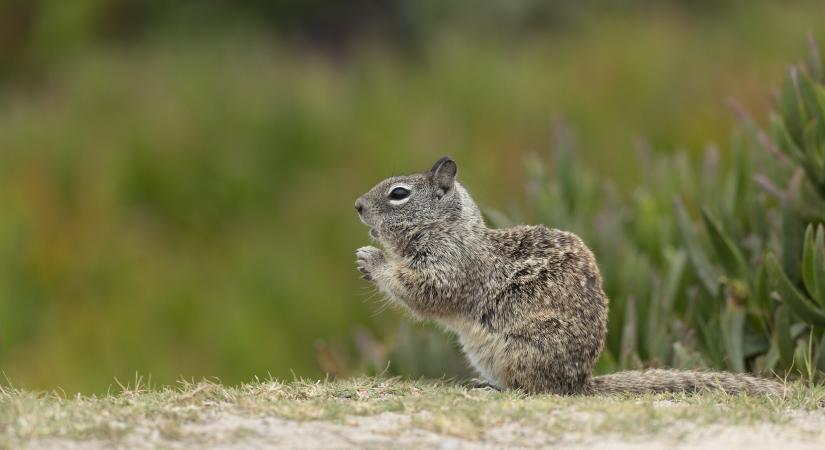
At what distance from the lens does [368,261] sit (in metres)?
6.87

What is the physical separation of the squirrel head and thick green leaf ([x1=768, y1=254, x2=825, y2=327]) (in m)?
1.68

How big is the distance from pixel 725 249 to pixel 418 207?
2.27 meters

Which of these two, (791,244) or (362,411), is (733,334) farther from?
(362,411)

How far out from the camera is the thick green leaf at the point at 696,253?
325 inches

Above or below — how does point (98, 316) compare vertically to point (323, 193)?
below

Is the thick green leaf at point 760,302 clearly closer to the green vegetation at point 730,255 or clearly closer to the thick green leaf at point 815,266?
the green vegetation at point 730,255

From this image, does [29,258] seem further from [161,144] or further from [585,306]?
[585,306]

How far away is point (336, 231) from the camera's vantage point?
12508 millimetres

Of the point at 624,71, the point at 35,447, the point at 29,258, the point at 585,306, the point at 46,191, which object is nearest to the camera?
the point at 35,447

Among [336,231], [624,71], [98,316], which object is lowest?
[98,316]

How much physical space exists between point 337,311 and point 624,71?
5.24 metres

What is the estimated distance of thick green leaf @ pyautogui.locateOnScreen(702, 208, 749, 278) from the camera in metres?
8.03

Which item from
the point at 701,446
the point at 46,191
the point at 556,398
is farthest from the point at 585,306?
the point at 46,191

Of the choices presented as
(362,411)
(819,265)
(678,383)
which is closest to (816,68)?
(819,265)
